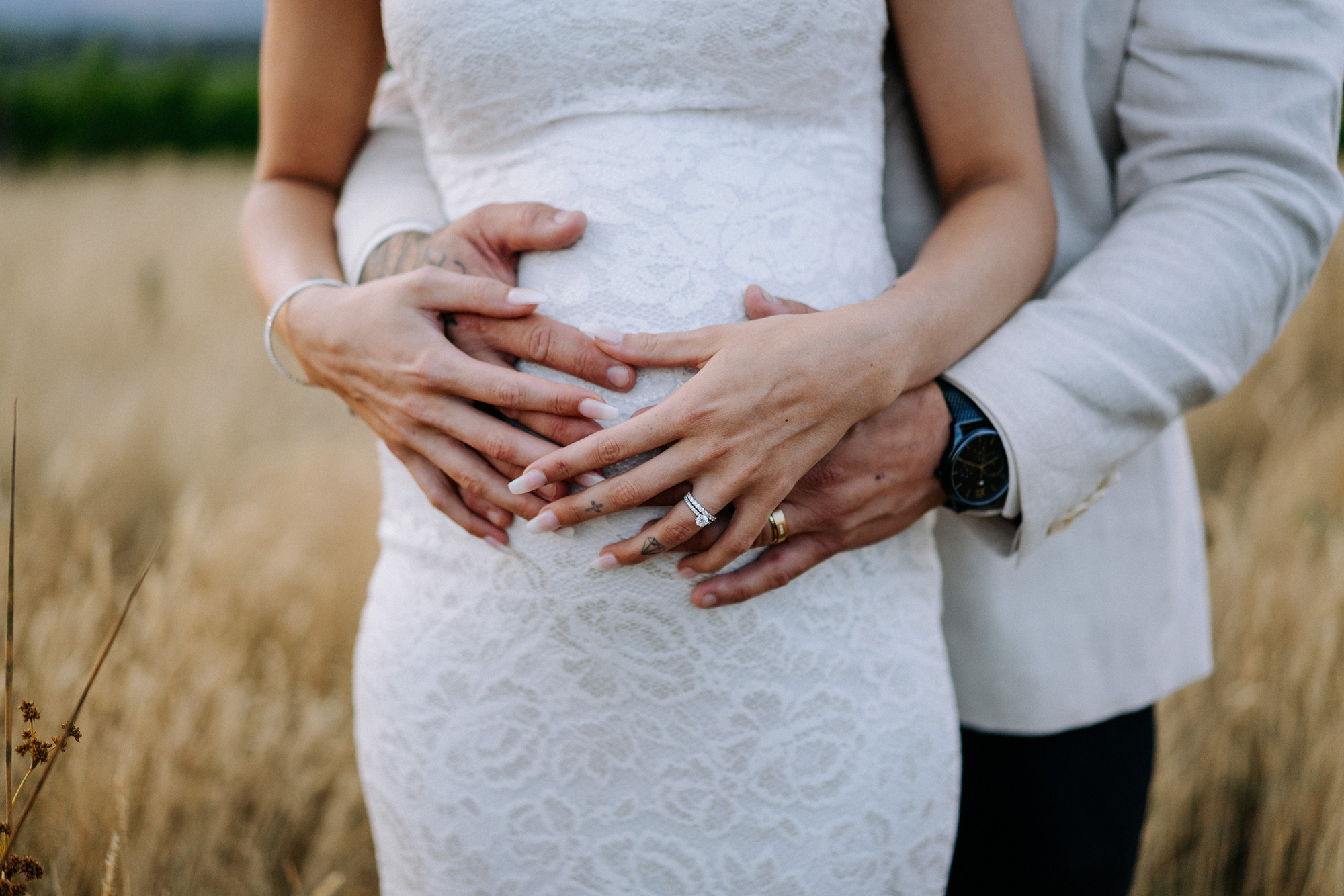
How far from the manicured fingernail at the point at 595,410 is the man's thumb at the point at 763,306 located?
0.66 ft

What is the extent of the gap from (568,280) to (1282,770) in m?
2.23

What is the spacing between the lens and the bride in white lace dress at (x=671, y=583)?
1016 mm

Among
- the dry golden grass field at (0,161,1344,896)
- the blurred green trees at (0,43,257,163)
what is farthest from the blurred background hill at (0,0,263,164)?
the dry golden grass field at (0,161,1344,896)

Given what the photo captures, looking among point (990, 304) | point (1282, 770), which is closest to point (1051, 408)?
point (990, 304)

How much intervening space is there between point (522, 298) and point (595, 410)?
0.16 m

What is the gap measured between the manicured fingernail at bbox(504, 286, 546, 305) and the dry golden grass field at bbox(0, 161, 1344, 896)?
683 millimetres

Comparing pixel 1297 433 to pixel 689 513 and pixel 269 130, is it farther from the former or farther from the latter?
pixel 269 130

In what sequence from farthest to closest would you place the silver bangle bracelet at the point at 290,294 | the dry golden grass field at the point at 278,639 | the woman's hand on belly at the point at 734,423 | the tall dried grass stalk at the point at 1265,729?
the tall dried grass stalk at the point at 1265,729 → the dry golden grass field at the point at 278,639 → the silver bangle bracelet at the point at 290,294 → the woman's hand on belly at the point at 734,423

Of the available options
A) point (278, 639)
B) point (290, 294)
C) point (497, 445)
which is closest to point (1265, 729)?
point (497, 445)

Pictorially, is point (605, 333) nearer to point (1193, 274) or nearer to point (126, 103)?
point (1193, 274)

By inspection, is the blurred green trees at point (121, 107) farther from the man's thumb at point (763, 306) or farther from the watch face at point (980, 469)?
the watch face at point (980, 469)

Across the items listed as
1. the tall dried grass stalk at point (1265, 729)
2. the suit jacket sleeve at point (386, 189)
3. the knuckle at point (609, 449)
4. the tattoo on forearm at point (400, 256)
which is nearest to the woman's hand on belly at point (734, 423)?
the knuckle at point (609, 449)

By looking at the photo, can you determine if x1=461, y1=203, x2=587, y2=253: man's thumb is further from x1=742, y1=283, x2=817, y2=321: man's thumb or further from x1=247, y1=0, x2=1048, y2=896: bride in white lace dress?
x1=742, y1=283, x2=817, y2=321: man's thumb

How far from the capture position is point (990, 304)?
3.55 ft
